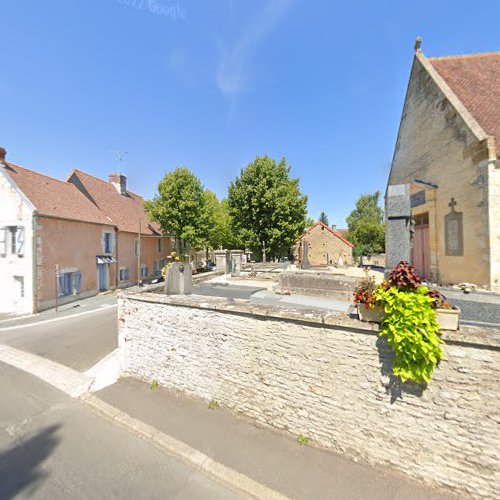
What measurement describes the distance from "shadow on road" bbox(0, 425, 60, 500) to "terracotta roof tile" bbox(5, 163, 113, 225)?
14.2 m

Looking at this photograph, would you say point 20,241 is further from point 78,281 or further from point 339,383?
point 339,383

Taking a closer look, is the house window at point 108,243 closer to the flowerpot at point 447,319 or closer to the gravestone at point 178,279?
the gravestone at point 178,279

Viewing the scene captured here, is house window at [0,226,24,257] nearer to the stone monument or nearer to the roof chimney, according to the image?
the stone monument

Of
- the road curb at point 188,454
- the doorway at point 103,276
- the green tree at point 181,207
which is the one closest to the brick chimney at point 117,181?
the green tree at point 181,207

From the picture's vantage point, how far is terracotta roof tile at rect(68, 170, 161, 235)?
71.2 ft

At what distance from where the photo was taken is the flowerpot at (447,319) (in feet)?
10.2

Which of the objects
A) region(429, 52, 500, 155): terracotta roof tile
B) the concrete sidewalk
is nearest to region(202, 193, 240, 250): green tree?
region(429, 52, 500, 155): terracotta roof tile

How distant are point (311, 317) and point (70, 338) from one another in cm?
986

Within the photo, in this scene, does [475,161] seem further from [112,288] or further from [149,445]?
[112,288]

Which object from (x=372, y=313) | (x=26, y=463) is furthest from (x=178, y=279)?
(x=372, y=313)

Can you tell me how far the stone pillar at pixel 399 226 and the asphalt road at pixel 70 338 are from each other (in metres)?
→ 8.47

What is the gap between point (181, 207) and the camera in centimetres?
2294

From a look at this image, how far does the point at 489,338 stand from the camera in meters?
3.00

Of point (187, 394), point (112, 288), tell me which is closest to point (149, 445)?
Answer: point (187, 394)
